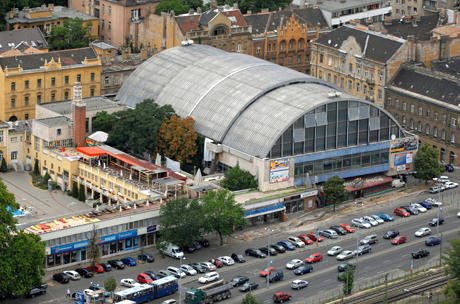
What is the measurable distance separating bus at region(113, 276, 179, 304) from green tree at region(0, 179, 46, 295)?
1154 cm

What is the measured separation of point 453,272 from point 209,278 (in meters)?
33.9

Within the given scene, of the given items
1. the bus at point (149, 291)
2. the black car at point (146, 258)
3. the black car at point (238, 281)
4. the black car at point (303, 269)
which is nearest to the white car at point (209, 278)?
the black car at point (238, 281)

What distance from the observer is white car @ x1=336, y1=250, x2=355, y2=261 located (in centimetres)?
18588

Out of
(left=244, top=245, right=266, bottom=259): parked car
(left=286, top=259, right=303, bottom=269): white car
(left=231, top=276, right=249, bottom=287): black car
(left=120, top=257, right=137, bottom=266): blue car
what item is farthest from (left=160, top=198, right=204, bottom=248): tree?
(left=286, top=259, right=303, bottom=269): white car

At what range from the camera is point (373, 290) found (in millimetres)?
175250

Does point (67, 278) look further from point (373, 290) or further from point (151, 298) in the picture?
point (373, 290)

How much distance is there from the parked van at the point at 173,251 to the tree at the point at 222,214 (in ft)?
18.5

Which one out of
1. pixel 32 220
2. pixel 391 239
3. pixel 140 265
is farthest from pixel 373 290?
pixel 32 220

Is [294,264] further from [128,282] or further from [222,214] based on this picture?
[128,282]

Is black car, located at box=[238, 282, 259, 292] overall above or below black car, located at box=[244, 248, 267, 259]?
below

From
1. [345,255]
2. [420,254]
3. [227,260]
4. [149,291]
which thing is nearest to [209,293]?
[149,291]

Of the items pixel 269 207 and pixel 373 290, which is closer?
pixel 373 290

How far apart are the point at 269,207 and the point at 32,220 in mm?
37626

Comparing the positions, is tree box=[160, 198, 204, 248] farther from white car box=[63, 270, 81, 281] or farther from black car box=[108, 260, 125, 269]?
white car box=[63, 270, 81, 281]
